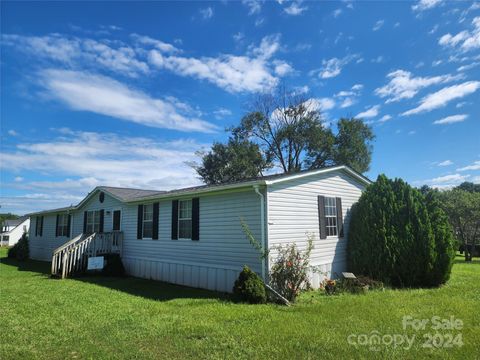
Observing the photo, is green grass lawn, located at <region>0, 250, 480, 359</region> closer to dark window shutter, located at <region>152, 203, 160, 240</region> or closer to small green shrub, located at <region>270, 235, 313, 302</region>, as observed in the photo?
small green shrub, located at <region>270, 235, 313, 302</region>

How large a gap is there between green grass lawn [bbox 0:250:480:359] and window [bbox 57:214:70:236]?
10202 millimetres

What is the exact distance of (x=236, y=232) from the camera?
9328mm

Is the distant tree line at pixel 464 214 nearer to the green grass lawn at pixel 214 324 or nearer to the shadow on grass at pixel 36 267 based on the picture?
the green grass lawn at pixel 214 324

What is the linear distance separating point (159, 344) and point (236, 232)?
4658 mm

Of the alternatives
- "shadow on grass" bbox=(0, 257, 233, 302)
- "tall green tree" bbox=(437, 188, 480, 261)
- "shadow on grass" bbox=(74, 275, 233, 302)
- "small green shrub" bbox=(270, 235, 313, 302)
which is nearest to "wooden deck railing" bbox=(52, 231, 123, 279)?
"shadow on grass" bbox=(0, 257, 233, 302)

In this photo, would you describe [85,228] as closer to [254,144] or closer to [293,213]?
[293,213]

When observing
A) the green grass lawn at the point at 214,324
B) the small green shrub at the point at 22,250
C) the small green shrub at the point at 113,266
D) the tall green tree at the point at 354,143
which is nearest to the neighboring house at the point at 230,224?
the small green shrub at the point at 113,266

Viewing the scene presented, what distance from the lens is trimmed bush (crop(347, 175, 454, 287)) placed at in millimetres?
9727

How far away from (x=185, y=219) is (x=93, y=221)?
26.6 feet

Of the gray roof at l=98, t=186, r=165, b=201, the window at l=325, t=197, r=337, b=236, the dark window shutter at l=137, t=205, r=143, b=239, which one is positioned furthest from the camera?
the gray roof at l=98, t=186, r=165, b=201

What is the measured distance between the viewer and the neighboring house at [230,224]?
900cm

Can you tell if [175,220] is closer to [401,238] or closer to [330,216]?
[330,216]

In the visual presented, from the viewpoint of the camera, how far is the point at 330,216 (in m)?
11.2

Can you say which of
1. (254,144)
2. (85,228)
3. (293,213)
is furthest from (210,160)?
(293,213)
